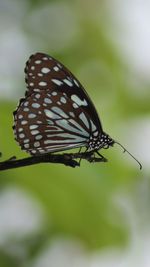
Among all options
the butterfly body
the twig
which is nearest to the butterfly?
the butterfly body

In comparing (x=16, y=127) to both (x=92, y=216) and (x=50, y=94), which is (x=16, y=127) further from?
(x=92, y=216)

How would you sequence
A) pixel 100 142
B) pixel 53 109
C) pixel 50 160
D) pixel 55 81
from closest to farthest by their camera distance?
1. pixel 50 160
2. pixel 100 142
3. pixel 53 109
4. pixel 55 81

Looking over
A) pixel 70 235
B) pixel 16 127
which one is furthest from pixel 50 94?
pixel 70 235

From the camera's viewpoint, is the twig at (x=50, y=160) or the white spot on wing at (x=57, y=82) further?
the white spot on wing at (x=57, y=82)

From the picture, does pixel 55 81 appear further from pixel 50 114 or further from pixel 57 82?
pixel 50 114

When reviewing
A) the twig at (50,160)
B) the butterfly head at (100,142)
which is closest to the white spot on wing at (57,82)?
the butterfly head at (100,142)

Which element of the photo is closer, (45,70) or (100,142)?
(100,142)

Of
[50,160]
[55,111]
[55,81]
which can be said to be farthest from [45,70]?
[50,160]

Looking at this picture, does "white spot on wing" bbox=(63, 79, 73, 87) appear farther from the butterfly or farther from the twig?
the twig

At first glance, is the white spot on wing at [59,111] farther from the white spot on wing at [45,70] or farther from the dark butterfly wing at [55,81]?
the white spot on wing at [45,70]
